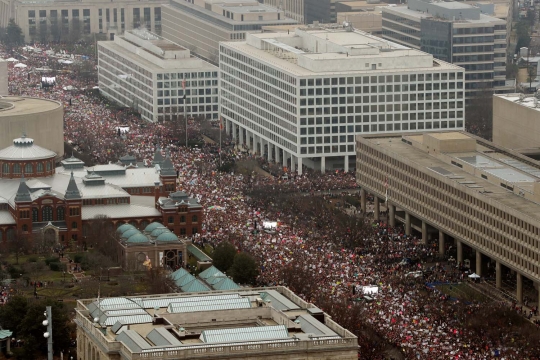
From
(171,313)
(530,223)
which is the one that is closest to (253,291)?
(171,313)

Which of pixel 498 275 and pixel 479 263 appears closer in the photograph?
pixel 498 275

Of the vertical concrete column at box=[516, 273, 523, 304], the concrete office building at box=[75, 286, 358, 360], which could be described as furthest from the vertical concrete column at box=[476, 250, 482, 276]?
the concrete office building at box=[75, 286, 358, 360]

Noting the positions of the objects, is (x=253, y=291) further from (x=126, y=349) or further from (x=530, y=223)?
(x=530, y=223)

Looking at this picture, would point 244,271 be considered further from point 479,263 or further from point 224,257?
point 479,263

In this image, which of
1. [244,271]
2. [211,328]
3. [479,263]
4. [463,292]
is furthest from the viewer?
[479,263]

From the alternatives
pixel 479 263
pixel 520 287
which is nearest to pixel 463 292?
pixel 520 287

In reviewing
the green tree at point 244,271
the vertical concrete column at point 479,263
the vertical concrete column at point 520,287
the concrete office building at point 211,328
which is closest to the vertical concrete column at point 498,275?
the vertical concrete column at point 479,263
